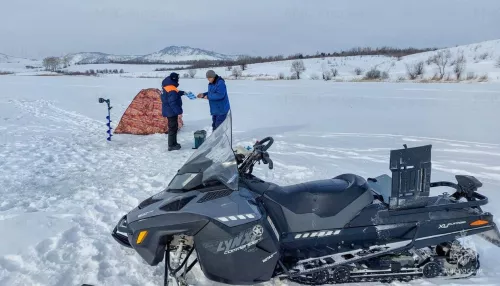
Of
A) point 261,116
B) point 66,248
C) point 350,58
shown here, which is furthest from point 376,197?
point 350,58

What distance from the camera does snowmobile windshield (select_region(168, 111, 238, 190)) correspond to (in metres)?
2.68

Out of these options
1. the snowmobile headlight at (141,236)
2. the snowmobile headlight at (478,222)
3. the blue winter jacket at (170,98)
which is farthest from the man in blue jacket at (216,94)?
the snowmobile headlight at (478,222)

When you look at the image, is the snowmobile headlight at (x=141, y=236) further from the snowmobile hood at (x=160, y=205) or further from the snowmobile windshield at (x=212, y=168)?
the snowmobile windshield at (x=212, y=168)

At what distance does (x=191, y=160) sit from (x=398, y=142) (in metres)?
6.53

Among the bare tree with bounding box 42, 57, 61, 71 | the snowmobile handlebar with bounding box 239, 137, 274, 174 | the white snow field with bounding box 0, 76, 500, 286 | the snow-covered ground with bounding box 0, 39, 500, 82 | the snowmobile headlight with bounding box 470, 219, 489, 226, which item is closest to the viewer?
the snowmobile handlebar with bounding box 239, 137, 274, 174

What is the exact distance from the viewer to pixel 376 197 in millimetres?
3131

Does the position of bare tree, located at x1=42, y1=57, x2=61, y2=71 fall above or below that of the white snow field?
above

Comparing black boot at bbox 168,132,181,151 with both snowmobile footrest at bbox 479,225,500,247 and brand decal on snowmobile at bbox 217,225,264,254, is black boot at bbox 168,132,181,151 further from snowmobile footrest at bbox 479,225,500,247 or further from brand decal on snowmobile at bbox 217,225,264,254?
snowmobile footrest at bbox 479,225,500,247

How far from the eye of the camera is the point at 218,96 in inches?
285

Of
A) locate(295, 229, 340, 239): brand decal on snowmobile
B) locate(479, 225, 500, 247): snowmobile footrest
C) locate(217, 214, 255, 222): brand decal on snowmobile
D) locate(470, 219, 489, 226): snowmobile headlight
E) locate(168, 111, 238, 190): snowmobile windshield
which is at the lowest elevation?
locate(479, 225, 500, 247): snowmobile footrest

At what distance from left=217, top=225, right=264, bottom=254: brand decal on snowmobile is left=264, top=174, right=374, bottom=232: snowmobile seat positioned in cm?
24

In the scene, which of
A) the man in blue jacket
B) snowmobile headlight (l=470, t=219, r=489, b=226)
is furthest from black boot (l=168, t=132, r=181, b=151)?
snowmobile headlight (l=470, t=219, r=489, b=226)

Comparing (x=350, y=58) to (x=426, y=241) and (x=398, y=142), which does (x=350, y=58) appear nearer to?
(x=398, y=142)

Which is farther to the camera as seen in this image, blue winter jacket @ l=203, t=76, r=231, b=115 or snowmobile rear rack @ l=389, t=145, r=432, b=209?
blue winter jacket @ l=203, t=76, r=231, b=115
